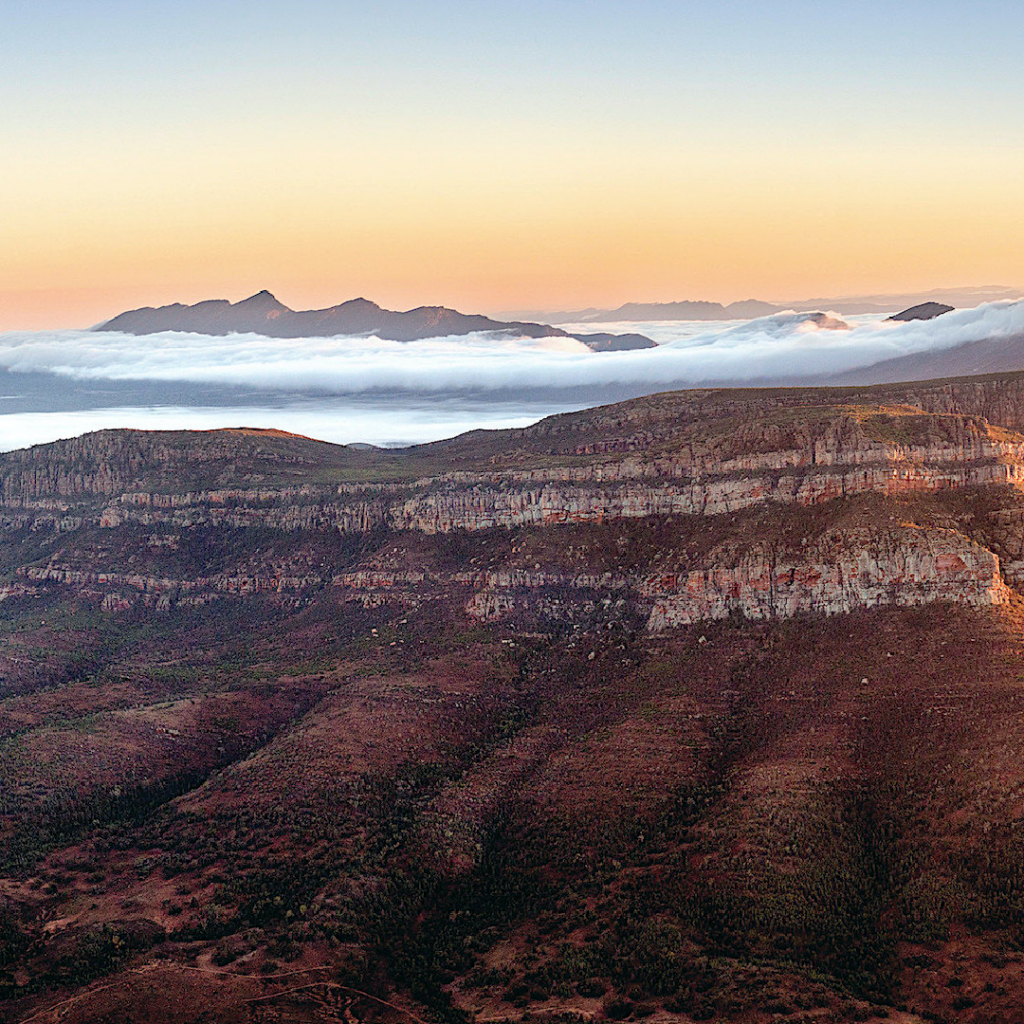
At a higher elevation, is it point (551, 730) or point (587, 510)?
point (587, 510)

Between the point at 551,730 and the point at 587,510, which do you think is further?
the point at 587,510

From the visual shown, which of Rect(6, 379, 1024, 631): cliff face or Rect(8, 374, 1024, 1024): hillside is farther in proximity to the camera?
Rect(6, 379, 1024, 631): cliff face

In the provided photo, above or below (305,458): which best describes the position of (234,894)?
below

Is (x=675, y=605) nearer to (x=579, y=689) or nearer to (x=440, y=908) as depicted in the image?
(x=579, y=689)

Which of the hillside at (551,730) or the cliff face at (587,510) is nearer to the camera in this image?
the hillside at (551,730)

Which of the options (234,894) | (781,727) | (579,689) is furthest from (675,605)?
(234,894)
